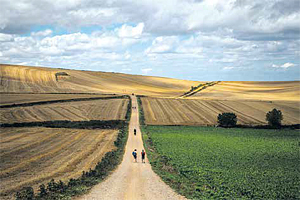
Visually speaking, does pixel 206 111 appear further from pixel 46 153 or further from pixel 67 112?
pixel 46 153

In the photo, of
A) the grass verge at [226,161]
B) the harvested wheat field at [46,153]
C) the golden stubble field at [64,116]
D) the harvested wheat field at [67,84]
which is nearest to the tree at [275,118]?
the golden stubble field at [64,116]

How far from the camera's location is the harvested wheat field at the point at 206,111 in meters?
77.5

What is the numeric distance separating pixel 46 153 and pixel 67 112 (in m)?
40.3

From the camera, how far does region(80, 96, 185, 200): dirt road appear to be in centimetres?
2388

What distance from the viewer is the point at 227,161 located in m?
39.5

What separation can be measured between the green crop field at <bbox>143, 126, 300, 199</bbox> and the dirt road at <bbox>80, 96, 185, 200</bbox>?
1.12 metres

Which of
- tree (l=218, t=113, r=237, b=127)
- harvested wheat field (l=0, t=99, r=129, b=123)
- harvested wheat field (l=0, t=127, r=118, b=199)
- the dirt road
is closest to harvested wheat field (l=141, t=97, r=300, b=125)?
tree (l=218, t=113, r=237, b=127)

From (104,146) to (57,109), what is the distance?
40145 mm

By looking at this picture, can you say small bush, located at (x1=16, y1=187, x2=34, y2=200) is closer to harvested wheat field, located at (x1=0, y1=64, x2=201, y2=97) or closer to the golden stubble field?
the golden stubble field

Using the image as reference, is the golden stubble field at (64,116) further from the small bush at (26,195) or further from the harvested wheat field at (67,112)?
the small bush at (26,195)

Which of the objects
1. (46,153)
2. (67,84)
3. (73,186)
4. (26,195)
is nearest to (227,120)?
(46,153)

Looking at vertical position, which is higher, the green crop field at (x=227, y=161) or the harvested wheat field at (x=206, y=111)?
the harvested wheat field at (x=206, y=111)

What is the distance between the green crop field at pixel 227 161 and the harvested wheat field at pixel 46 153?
303 inches

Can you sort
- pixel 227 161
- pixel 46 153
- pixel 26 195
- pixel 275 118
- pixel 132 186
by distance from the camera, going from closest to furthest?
pixel 26 195, pixel 132 186, pixel 227 161, pixel 46 153, pixel 275 118
